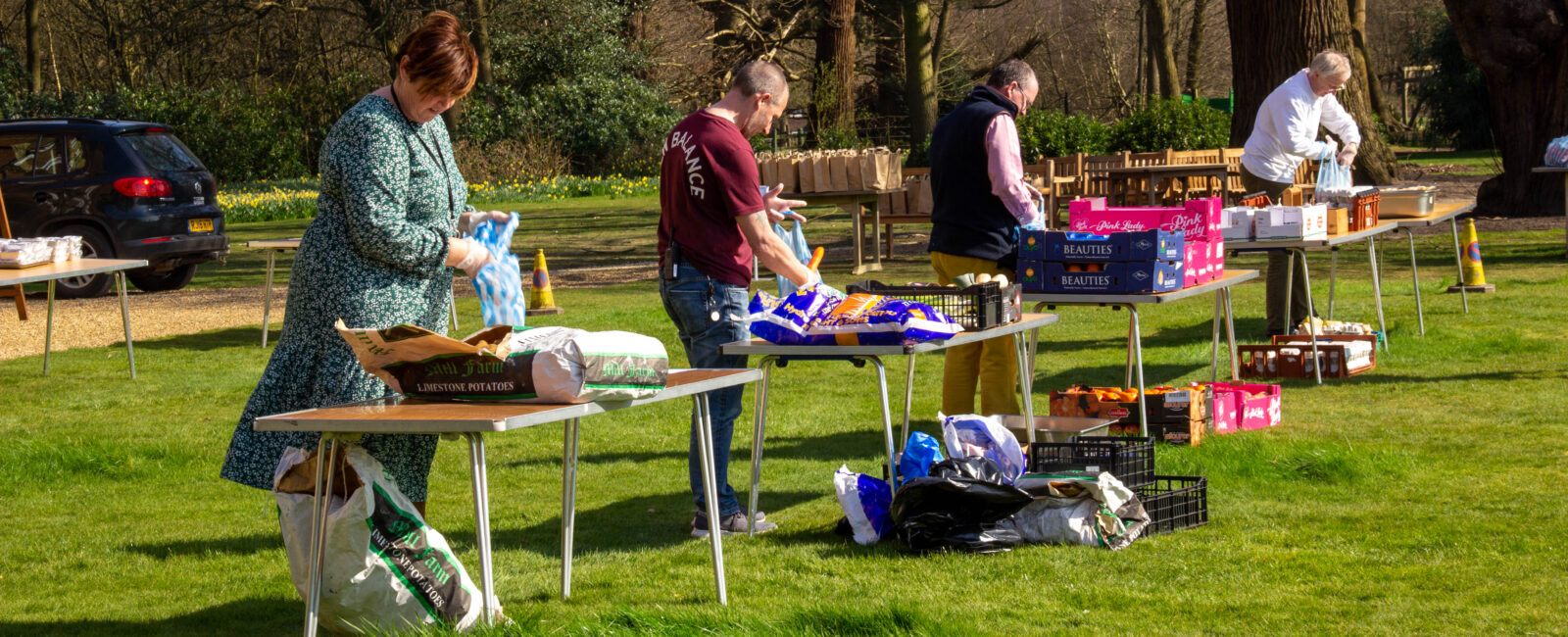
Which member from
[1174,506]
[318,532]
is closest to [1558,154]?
[1174,506]

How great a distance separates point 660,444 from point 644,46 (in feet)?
101

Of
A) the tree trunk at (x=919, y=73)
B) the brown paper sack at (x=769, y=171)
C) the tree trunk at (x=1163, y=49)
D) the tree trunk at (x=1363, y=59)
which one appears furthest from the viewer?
the tree trunk at (x=1163, y=49)

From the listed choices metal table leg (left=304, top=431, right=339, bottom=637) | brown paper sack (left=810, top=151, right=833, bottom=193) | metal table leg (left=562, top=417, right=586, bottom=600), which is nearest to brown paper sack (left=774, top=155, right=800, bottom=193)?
brown paper sack (left=810, top=151, right=833, bottom=193)

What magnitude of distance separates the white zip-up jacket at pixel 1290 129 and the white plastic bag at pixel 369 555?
7130 millimetres

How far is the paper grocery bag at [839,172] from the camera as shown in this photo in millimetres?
16484

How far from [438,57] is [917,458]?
251cm

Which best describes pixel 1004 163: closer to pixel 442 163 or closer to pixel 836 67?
pixel 442 163

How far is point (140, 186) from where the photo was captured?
14.9 meters

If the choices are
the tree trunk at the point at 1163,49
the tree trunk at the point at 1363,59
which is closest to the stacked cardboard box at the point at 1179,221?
the tree trunk at the point at 1363,59

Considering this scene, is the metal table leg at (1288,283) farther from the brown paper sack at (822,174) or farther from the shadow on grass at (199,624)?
the brown paper sack at (822,174)

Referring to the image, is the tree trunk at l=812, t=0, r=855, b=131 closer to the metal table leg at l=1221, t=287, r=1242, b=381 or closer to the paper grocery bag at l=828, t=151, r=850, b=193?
the paper grocery bag at l=828, t=151, r=850, b=193

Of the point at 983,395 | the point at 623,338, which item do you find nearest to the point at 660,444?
the point at 983,395

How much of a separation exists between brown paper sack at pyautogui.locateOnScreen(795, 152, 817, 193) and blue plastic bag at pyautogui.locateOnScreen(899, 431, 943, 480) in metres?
11.0

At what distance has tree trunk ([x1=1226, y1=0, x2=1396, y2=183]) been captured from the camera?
18062 millimetres
